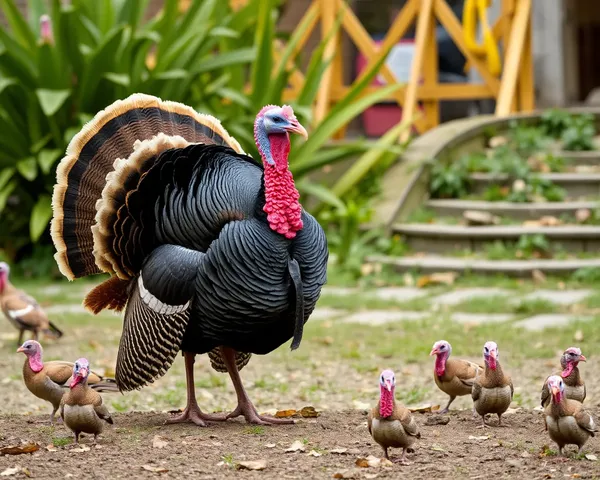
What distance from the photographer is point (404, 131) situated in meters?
11.5

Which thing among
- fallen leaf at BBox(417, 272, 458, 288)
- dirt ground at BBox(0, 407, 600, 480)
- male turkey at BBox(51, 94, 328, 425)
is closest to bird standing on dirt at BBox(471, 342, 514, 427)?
dirt ground at BBox(0, 407, 600, 480)

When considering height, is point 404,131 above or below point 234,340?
above

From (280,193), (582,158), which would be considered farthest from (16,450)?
(582,158)

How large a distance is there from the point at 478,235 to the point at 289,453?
560 centimetres

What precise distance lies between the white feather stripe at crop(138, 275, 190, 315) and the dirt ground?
523 millimetres

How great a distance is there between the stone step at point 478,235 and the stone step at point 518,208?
0.87 feet

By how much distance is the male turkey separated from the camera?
4.64 m

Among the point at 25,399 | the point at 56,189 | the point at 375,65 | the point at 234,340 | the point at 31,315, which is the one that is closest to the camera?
the point at 234,340

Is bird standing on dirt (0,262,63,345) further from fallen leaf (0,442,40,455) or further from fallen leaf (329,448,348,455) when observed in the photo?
fallen leaf (329,448,348,455)

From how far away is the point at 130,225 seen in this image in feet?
16.3

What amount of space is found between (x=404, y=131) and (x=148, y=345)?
23.1 ft

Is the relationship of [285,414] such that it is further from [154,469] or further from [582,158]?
[582,158]

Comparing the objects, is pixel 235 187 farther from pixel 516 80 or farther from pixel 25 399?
pixel 516 80

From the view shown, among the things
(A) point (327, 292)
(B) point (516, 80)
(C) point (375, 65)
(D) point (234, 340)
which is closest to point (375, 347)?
(A) point (327, 292)
